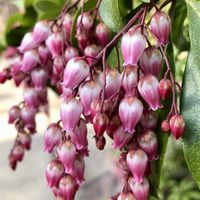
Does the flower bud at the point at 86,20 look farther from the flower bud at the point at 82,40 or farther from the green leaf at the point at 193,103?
the green leaf at the point at 193,103

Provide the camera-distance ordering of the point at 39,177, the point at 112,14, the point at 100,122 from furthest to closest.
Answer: the point at 39,177
the point at 112,14
the point at 100,122

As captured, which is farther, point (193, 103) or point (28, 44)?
point (28, 44)

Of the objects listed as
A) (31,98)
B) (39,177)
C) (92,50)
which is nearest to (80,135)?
(92,50)

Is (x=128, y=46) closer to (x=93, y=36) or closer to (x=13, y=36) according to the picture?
(x=93, y=36)

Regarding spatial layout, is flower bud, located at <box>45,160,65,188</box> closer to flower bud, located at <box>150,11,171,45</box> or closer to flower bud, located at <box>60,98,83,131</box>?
flower bud, located at <box>60,98,83,131</box>

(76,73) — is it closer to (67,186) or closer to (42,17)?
(67,186)

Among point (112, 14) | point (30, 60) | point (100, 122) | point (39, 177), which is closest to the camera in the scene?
point (100, 122)

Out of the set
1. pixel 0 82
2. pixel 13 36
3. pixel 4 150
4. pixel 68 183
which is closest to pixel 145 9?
pixel 68 183
